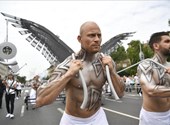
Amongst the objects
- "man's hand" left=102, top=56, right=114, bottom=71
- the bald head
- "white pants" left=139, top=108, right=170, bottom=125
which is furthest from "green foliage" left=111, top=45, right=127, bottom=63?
"man's hand" left=102, top=56, right=114, bottom=71

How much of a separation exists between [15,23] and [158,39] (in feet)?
114

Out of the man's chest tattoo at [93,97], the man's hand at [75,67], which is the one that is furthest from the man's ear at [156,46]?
the man's hand at [75,67]

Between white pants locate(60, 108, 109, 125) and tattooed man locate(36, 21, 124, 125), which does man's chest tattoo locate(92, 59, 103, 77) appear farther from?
white pants locate(60, 108, 109, 125)

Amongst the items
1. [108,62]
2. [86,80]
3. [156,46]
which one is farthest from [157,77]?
[108,62]

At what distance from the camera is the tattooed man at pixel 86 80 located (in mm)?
2920

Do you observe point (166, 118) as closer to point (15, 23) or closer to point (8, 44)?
Answer: point (8, 44)

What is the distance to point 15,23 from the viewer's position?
37656 mm

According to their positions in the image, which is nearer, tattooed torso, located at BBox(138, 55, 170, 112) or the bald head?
the bald head

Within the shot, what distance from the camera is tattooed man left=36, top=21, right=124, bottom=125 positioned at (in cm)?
292

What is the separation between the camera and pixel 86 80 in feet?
10.6

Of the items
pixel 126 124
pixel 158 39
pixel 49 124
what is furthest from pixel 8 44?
pixel 158 39

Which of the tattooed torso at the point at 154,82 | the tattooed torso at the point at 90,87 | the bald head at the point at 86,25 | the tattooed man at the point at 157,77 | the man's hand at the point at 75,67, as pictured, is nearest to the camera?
the man's hand at the point at 75,67

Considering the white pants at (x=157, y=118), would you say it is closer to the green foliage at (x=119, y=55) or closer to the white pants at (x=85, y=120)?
the white pants at (x=85, y=120)

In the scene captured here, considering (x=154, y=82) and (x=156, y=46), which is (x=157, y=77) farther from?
(x=156, y=46)
